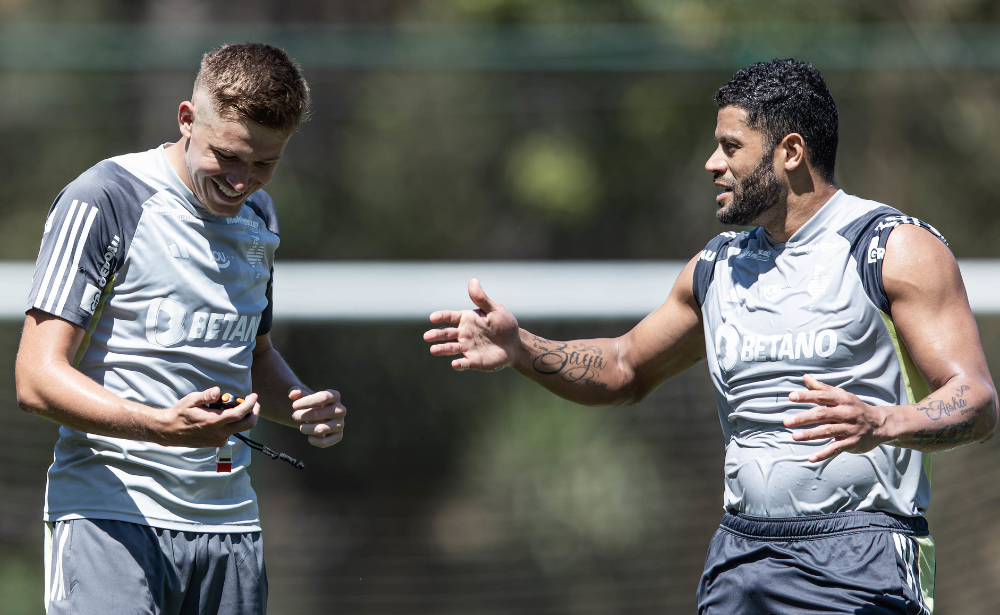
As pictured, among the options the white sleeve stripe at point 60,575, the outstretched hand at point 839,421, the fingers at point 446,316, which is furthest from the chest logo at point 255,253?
the outstretched hand at point 839,421

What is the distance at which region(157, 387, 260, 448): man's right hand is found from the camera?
7.26 ft

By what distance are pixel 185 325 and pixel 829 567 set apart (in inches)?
72.2

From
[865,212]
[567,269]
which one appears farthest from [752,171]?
[567,269]

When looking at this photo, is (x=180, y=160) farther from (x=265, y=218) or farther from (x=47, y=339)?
(x=47, y=339)

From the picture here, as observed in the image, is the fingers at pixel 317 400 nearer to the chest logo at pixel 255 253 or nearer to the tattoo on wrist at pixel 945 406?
the chest logo at pixel 255 253

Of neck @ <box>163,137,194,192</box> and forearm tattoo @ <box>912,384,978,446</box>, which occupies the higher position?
neck @ <box>163,137,194,192</box>

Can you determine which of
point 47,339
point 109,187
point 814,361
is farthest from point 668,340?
point 47,339

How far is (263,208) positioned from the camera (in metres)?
2.91

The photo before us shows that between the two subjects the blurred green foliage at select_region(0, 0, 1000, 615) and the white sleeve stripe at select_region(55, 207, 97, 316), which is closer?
the white sleeve stripe at select_region(55, 207, 97, 316)

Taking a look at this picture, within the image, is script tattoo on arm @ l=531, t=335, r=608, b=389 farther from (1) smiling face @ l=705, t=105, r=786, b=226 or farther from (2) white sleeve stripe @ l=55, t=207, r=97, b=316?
(2) white sleeve stripe @ l=55, t=207, r=97, b=316

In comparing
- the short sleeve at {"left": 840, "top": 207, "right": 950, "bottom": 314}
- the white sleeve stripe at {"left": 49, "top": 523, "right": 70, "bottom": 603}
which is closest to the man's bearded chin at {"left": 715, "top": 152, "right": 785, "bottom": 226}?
the short sleeve at {"left": 840, "top": 207, "right": 950, "bottom": 314}

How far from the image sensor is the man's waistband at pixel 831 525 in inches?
106

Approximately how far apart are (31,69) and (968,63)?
9074mm

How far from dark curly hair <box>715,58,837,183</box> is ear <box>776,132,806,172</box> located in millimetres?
14
